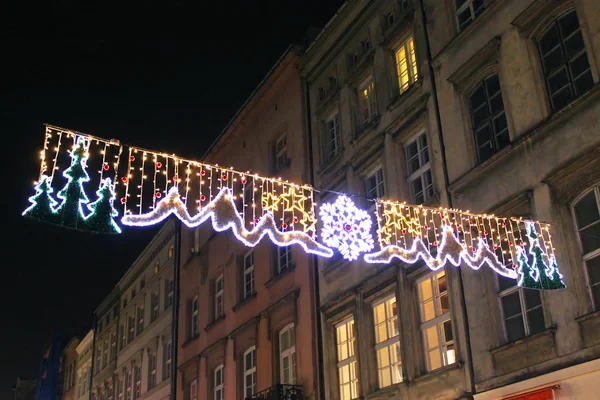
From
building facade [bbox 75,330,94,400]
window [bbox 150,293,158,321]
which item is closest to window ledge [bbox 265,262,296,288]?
window [bbox 150,293,158,321]

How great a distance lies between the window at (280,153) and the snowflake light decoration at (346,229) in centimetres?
1156

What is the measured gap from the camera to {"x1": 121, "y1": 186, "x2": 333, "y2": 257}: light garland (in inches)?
388

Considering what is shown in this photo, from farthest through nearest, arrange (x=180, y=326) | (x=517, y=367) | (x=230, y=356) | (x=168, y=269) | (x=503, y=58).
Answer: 1. (x=168, y=269)
2. (x=180, y=326)
3. (x=230, y=356)
4. (x=503, y=58)
5. (x=517, y=367)

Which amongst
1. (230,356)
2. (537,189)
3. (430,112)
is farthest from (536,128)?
(230,356)

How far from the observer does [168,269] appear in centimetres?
3228

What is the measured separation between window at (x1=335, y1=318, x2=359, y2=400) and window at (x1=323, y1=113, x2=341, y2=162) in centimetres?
507

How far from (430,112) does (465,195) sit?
2477 millimetres

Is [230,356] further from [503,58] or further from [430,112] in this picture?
[503,58]

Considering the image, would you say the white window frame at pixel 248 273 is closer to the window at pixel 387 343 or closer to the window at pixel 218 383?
the window at pixel 218 383

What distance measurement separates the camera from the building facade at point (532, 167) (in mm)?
11664

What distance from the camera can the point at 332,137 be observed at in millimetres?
21203

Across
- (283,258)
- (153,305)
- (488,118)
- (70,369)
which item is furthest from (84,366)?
(488,118)

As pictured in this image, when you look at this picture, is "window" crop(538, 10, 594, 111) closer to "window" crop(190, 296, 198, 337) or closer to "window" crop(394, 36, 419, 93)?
"window" crop(394, 36, 419, 93)

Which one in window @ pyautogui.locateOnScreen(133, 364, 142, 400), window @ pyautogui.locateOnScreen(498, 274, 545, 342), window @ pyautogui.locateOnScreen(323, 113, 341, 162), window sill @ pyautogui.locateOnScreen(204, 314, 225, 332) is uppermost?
window @ pyautogui.locateOnScreen(323, 113, 341, 162)
